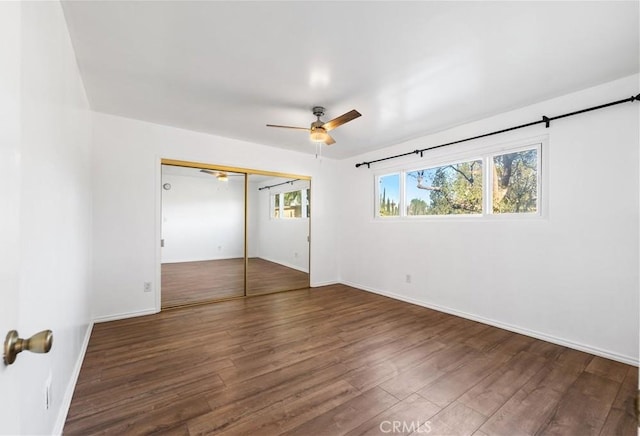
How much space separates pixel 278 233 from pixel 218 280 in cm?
159

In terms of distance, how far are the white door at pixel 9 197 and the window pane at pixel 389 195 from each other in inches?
169

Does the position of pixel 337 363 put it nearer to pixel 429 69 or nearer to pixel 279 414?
pixel 279 414

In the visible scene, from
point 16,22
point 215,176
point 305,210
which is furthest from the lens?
point 305,210

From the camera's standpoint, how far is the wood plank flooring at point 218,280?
4.06 meters

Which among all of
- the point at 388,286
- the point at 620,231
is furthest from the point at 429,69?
the point at 388,286

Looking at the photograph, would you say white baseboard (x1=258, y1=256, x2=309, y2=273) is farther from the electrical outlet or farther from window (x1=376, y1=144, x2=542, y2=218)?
the electrical outlet

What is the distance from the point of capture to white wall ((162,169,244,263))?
13.5 feet

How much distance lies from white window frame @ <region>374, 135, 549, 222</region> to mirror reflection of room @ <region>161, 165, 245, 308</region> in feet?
8.84

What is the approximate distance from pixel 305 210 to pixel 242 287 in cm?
184

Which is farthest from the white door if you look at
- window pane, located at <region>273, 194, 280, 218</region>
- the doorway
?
window pane, located at <region>273, 194, 280, 218</region>

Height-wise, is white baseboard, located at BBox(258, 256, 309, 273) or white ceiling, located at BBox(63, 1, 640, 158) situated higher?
white ceiling, located at BBox(63, 1, 640, 158)

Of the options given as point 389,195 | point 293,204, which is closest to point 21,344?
point 389,195

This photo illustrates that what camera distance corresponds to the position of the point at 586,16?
5.51ft

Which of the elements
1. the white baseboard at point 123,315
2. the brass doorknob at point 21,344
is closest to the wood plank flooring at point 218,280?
the white baseboard at point 123,315
